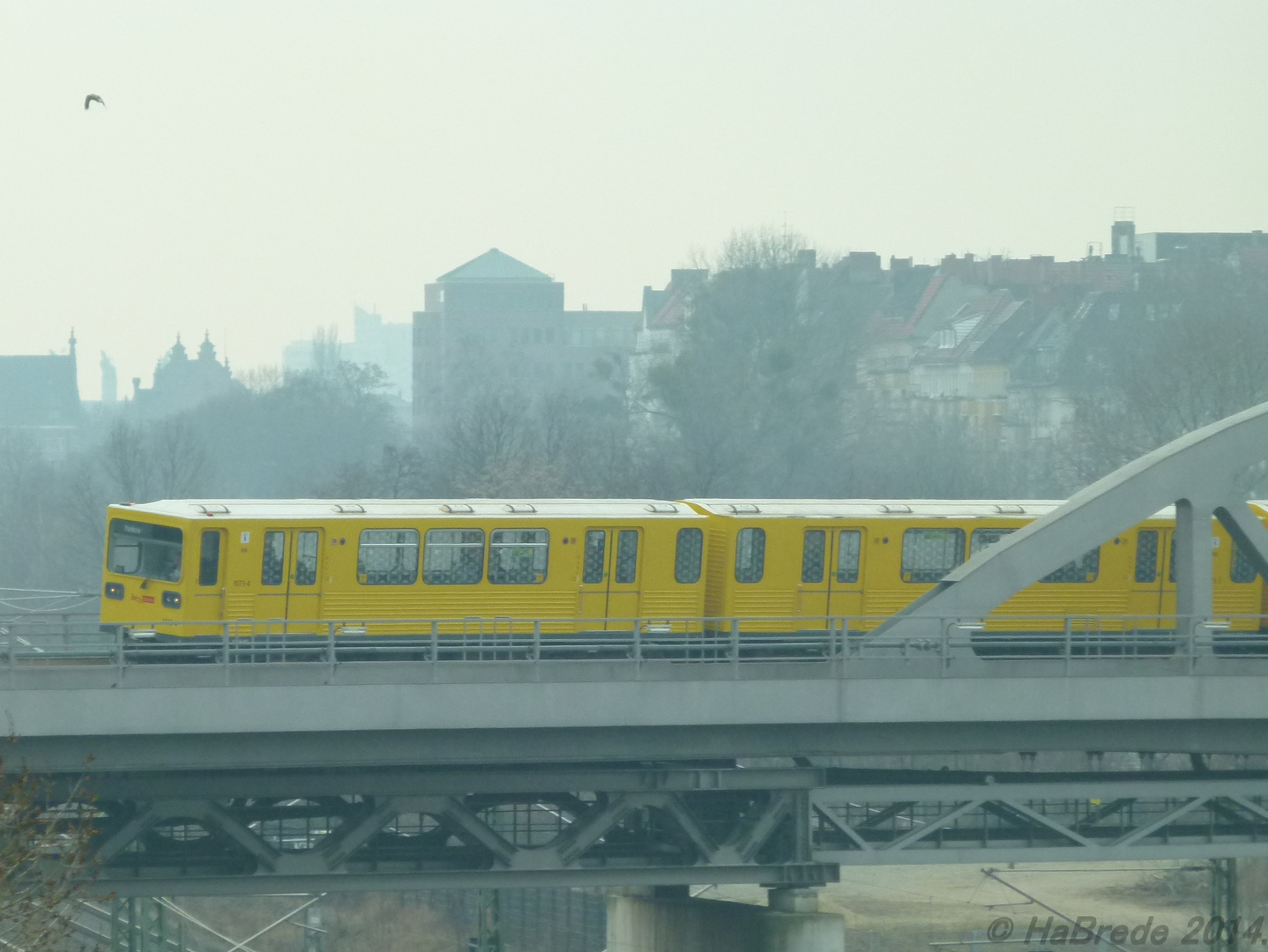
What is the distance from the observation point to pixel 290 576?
2762cm

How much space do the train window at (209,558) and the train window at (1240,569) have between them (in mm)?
16213

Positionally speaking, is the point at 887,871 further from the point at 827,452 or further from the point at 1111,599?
the point at 827,452

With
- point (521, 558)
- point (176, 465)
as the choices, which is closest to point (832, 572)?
point (521, 558)

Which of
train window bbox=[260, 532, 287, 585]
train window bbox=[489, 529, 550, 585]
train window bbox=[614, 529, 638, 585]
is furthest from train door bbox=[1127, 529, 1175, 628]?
train window bbox=[260, 532, 287, 585]

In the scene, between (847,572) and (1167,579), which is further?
(1167,579)

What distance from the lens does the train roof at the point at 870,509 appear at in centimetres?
2962

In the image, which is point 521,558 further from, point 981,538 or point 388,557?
point 981,538

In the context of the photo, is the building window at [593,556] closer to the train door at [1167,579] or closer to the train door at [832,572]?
the train door at [832,572]

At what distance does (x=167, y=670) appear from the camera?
2183 cm

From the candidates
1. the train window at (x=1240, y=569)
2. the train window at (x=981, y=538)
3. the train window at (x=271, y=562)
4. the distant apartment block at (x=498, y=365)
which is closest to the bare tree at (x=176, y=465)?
the distant apartment block at (x=498, y=365)

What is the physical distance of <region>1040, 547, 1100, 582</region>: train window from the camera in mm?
30312

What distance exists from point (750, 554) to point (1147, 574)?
21.9ft

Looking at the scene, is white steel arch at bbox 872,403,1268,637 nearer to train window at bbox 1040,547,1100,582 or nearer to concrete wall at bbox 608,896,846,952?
train window at bbox 1040,547,1100,582

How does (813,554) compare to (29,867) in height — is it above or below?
above
